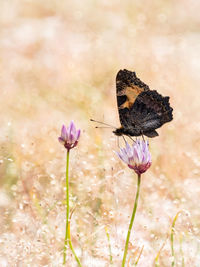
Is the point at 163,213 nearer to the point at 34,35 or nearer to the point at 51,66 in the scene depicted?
the point at 51,66

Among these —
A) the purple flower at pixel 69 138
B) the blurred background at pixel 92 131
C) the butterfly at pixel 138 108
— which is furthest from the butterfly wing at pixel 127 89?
the purple flower at pixel 69 138

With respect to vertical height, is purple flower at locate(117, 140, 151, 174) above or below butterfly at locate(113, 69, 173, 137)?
below

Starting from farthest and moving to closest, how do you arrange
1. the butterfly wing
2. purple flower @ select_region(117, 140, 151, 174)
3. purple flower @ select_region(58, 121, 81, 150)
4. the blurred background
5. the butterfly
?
the butterfly wing < the butterfly < the blurred background < purple flower @ select_region(58, 121, 81, 150) < purple flower @ select_region(117, 140, 151, 174)

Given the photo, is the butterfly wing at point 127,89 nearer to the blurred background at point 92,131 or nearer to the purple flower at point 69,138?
the blurred background at point 92,131

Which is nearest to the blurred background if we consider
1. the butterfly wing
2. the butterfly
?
the butterfly

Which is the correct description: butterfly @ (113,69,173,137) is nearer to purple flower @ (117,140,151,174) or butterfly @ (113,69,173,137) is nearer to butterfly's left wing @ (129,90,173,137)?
butterfly's left wing @ (129,90,173,137)

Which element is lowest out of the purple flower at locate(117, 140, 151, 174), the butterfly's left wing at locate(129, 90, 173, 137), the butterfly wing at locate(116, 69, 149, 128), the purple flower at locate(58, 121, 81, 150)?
the purple flower at locate(117, 140, 151, 174)

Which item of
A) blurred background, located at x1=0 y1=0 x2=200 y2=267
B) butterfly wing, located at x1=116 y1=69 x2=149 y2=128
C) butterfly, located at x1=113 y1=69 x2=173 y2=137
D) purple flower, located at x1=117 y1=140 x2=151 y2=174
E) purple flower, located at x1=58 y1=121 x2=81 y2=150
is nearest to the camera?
purple flower, located at x1=117 y1=140 x2=151 y2=174
